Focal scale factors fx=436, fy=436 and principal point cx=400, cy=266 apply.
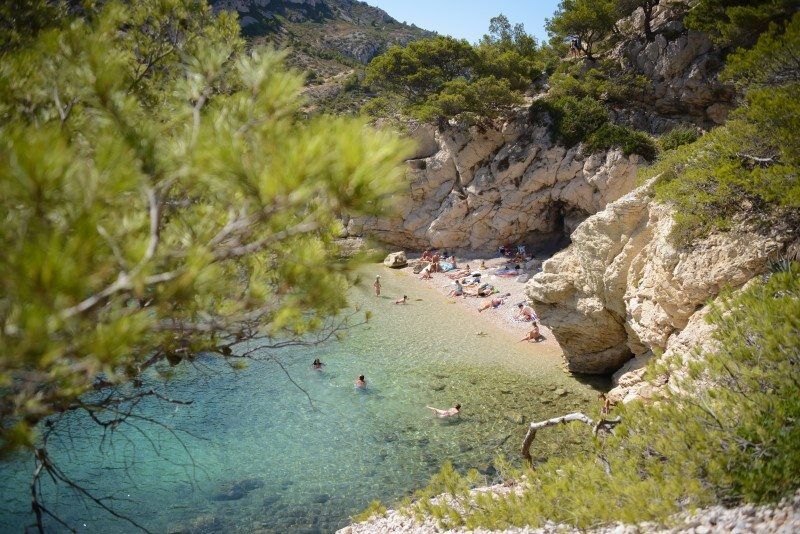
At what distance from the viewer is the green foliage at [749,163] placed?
18.4 ft

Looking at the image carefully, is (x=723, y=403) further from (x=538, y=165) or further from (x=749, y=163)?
(x=538, y=165)

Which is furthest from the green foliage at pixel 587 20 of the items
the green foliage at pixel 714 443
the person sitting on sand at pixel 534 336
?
the green foliage at pixel 714 443

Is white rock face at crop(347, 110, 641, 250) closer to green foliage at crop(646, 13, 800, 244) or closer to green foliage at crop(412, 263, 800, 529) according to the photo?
green foliage at crop(646, 13, 800, 244)

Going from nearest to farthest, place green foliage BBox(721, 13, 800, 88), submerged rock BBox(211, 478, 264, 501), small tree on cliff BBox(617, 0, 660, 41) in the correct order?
1. green foliage BBox(721, 13, 800, 88)
2. submerged rock BBox(211, 478, 264, 501)
3. small tree on cliff BBox(617, 0, 660, 41)

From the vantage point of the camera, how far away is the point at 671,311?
336 inches

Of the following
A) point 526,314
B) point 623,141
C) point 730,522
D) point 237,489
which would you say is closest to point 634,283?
point 730,522

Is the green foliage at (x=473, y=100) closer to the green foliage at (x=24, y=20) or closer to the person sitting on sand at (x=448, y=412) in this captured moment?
the person sitting on sand at (x=448, y=412)

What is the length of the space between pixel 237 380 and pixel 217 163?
11.8 meters

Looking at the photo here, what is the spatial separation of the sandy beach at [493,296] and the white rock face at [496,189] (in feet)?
6.88

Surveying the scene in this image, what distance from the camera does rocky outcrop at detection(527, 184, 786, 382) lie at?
23.5 feet

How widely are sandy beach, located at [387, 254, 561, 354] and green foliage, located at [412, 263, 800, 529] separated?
10.4m

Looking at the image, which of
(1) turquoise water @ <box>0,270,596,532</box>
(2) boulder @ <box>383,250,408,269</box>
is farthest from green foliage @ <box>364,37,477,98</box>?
(1) turquoise water @ <box>0,270,596,532</box>

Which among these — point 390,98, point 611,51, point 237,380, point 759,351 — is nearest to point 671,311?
point 759,351

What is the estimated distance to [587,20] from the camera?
24.5 m
